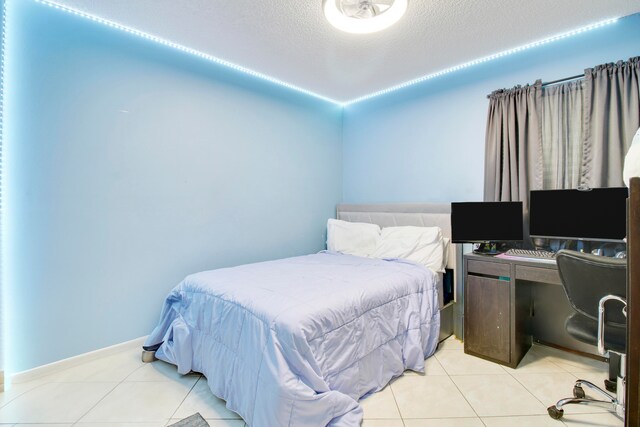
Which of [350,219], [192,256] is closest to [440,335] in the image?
[350,219]

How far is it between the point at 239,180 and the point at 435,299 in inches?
84.8

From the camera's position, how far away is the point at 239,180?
3.02 meters

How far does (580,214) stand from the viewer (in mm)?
2135

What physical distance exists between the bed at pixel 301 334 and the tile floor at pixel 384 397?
0.11 meters

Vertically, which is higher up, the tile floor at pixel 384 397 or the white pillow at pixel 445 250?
the white pillow at pixel 445 250

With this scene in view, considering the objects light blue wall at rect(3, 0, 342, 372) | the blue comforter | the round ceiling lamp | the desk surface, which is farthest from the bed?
the round ceiling lamp

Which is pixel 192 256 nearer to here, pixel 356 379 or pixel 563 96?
pixel 356 379

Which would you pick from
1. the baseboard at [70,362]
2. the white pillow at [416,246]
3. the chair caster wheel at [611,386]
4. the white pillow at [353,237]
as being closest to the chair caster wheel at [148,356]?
the baseboard at [70,362]

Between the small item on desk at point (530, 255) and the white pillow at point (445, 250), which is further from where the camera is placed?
the white pillow at point (445, 250)

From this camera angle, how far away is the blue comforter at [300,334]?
1.44 m

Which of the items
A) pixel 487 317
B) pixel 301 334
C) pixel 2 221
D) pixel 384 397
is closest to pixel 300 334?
pixel 301 334

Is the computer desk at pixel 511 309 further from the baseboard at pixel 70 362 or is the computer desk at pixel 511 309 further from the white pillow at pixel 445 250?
the baseboard at pixel 70 362

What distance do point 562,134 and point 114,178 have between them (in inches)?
142

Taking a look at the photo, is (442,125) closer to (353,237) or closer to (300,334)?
(353,237)
